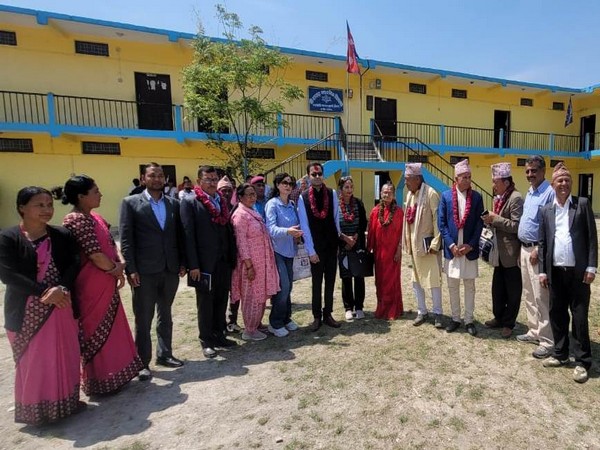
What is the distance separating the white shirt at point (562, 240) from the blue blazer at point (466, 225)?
785mm

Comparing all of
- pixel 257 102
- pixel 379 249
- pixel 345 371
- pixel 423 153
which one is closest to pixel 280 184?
pixel 379 249

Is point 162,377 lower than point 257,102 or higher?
lower

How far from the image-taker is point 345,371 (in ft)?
10.9

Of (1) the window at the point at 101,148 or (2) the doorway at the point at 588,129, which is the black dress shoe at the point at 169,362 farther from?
(2) the doorway at the point at 588,129

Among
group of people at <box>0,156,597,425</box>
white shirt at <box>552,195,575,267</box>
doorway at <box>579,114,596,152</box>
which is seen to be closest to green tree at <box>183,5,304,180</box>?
group of people at <box>0,156,597,425</box>

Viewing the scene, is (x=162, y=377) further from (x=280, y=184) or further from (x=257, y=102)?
(x=257, y=102)

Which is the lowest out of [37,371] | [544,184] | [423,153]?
[37,371]

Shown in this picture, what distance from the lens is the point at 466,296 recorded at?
4035 mm

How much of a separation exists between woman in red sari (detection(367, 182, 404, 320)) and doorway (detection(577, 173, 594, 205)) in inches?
807

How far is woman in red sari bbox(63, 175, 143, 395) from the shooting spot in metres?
2.85

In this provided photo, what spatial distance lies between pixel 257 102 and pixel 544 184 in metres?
7.28

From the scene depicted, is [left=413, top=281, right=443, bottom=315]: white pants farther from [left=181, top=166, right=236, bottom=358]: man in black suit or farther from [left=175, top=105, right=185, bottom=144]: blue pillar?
[left=175, top=105, right=185, bottom=144]: blue pillar

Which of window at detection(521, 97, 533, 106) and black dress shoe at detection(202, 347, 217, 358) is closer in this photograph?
black dress shoe at detection(202, 347, 217, 358)

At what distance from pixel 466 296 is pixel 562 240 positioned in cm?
115
